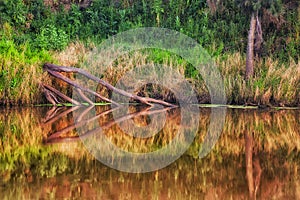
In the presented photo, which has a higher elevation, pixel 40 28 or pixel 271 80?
pixel 40 28

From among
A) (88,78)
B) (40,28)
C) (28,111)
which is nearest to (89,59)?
(88,78)

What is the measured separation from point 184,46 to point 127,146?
27.1 ft

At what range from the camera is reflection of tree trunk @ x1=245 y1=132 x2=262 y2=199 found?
6.21 meters

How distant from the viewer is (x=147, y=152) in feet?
27.5

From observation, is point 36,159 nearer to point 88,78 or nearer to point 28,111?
point 28,111

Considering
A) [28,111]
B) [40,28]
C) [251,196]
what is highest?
[40,28]

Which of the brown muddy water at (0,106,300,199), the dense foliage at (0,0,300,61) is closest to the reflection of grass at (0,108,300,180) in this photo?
the brown muddy water at (0,106,300,199)

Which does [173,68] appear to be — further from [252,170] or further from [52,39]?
[252,170]

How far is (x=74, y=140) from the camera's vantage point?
920 cm

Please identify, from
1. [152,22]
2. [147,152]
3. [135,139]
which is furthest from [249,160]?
[152,22]

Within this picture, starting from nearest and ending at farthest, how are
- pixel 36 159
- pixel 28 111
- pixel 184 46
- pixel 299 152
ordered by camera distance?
1. pixel 36 159
2. pixel 299 152
3. pixel 28 111
4. pixel 184 46

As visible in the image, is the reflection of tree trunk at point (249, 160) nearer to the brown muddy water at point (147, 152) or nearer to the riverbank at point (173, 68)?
the brown muddy water at point (147, 152)

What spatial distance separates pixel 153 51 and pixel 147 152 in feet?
25.2

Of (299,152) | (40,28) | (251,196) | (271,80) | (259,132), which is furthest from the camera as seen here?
(40,28)
